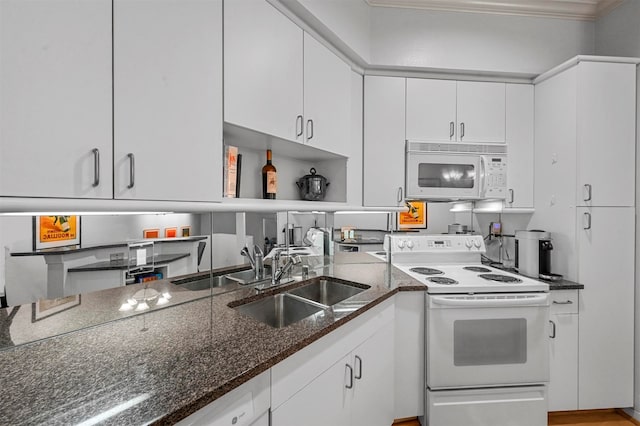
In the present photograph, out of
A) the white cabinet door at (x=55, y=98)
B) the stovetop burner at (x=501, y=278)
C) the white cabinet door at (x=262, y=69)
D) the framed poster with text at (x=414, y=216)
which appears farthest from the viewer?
the framed poster with text at (x=414, y=216)

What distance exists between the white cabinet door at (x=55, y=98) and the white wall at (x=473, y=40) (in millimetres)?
1799

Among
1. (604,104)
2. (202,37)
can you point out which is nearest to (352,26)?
(202,37)

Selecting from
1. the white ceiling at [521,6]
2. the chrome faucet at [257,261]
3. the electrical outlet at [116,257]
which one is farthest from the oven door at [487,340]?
the white ceiling at [521,6]

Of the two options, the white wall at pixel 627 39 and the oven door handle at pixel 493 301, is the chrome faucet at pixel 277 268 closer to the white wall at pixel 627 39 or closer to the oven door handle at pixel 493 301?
the oven door handle at pixel 493 301

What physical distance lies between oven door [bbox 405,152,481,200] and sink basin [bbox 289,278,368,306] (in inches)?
35.9

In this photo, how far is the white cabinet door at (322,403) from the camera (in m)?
1.01

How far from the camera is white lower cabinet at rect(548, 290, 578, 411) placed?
1989 mm

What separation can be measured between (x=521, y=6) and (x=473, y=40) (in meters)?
0.43

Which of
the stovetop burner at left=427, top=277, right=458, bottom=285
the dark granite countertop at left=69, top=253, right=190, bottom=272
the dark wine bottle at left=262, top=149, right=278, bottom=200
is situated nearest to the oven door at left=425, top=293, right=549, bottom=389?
the stovetop burner at left=427, top=277, right=458, bottom=285

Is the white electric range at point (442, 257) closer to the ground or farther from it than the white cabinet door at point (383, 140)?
closer to the ground

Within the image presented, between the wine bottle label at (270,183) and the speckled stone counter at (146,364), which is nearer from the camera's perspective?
the speckled stone counter at (146,364)

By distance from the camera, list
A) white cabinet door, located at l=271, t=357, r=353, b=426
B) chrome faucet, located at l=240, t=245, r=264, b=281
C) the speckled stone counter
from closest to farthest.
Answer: the speckled stone counter
white cabinet door, located at l=271, t=357, r=353, b=426
chrome faucet, located at l=240, t=245, r=264, b=281

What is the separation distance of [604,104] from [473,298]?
1639 mm

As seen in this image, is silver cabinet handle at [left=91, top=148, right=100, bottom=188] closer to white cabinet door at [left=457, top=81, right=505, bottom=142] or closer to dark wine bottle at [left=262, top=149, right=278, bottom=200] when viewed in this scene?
dark wine bottle at [left=262, top=149, right=278, bottom=200]
